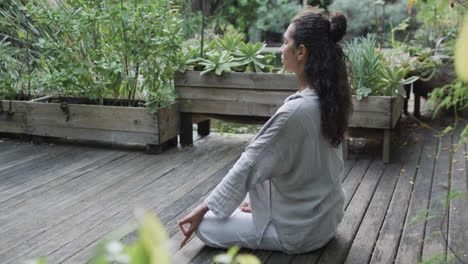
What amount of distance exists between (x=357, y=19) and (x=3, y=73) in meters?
10.2

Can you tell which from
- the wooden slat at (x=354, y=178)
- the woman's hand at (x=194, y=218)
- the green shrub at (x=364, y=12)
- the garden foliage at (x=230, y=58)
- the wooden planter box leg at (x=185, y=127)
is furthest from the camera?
the green shrub at (x=364, y=12)

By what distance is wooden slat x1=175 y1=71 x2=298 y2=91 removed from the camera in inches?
152

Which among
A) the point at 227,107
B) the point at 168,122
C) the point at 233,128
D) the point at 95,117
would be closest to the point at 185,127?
the point at 168,122

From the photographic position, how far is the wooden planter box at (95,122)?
152 inches

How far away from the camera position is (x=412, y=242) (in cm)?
226

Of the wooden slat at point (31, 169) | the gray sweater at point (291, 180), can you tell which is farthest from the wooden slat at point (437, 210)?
the wooden slat at point (31, 169)

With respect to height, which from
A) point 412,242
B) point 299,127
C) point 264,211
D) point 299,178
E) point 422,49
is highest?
point 422,49

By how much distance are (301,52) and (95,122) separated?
2496 mm

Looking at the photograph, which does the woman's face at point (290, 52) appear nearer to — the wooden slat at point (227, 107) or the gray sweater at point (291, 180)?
the gray sweater at point (291, 180)

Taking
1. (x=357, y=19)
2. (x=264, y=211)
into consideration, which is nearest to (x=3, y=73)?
(x=264, y=211)

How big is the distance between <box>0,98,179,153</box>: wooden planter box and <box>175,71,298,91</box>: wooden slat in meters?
0.25

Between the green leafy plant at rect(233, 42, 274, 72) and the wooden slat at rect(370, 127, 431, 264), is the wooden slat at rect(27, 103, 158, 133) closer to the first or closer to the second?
the green leafy plant at rect(233, 42, 274, 72)

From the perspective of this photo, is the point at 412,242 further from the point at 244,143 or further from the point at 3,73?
the point at 3,73

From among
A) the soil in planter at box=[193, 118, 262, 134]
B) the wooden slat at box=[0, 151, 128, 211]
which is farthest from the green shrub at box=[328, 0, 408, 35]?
the wooden slat at box=[0, 151, 128, 211]
